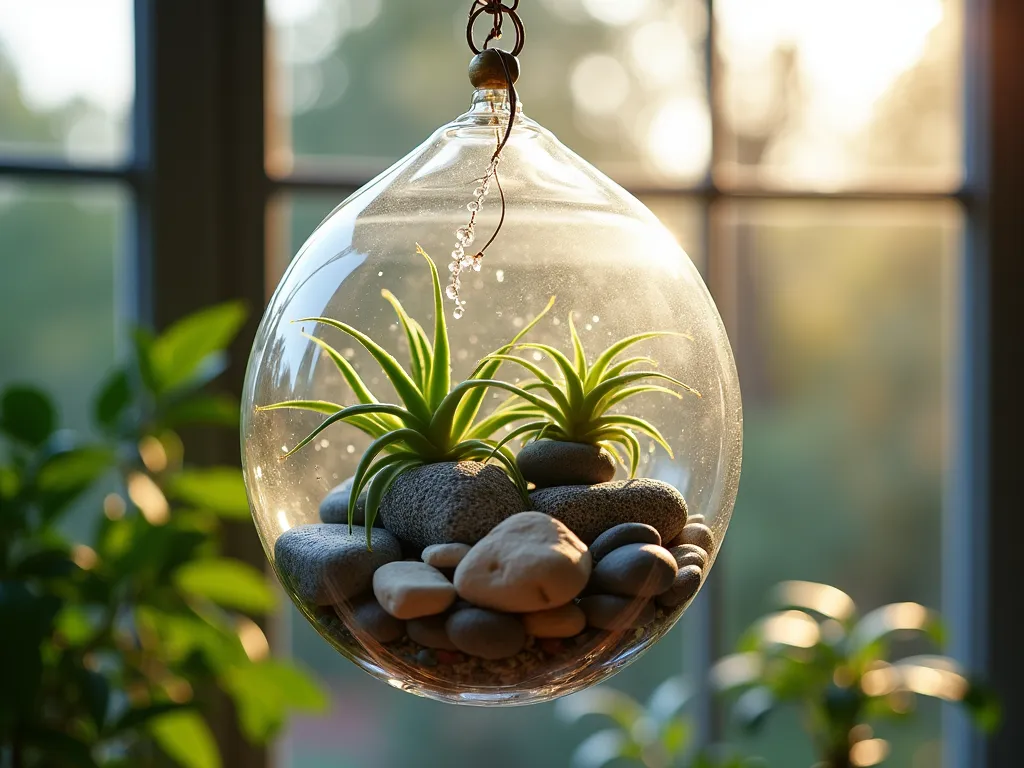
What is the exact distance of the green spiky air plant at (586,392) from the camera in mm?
443

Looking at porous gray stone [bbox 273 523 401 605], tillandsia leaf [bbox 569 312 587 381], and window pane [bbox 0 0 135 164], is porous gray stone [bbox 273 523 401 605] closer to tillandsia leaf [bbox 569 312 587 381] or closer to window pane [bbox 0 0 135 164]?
tillandsia leaf [bbox 569 312 587 381]

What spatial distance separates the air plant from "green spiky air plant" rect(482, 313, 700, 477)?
92 cm

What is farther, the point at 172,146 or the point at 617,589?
the point at 172,146

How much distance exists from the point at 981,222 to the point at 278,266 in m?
1.00

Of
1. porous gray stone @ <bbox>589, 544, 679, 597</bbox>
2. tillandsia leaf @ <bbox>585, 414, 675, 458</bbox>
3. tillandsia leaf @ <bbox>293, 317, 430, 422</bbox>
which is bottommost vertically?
porous gray stone @ <bbox>589, 544, 679, 597</bbox>

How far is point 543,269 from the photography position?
47 centimetres

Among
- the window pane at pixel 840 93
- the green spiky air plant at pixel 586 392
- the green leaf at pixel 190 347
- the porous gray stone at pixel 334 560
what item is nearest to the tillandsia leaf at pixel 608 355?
the green spiky air plant at pixel 586 392

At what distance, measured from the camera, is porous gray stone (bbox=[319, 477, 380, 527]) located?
447mm

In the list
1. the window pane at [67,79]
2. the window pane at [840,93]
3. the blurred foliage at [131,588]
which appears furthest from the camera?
the window pane at [840,93]

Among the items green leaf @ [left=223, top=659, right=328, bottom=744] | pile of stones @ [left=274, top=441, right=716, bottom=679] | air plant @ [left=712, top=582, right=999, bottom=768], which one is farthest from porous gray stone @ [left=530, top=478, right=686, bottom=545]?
air plant @ [left=712, top=582, right=999, bottom=768]

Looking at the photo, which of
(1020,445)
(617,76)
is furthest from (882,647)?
(617,76)

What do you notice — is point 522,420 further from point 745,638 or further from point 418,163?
point 745,638

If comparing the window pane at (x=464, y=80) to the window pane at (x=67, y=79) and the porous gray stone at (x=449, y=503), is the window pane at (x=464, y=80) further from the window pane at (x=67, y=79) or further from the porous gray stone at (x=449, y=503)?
the porous gray stone at (x=449, y=503)

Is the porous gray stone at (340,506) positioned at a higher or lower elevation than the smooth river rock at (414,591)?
higher
